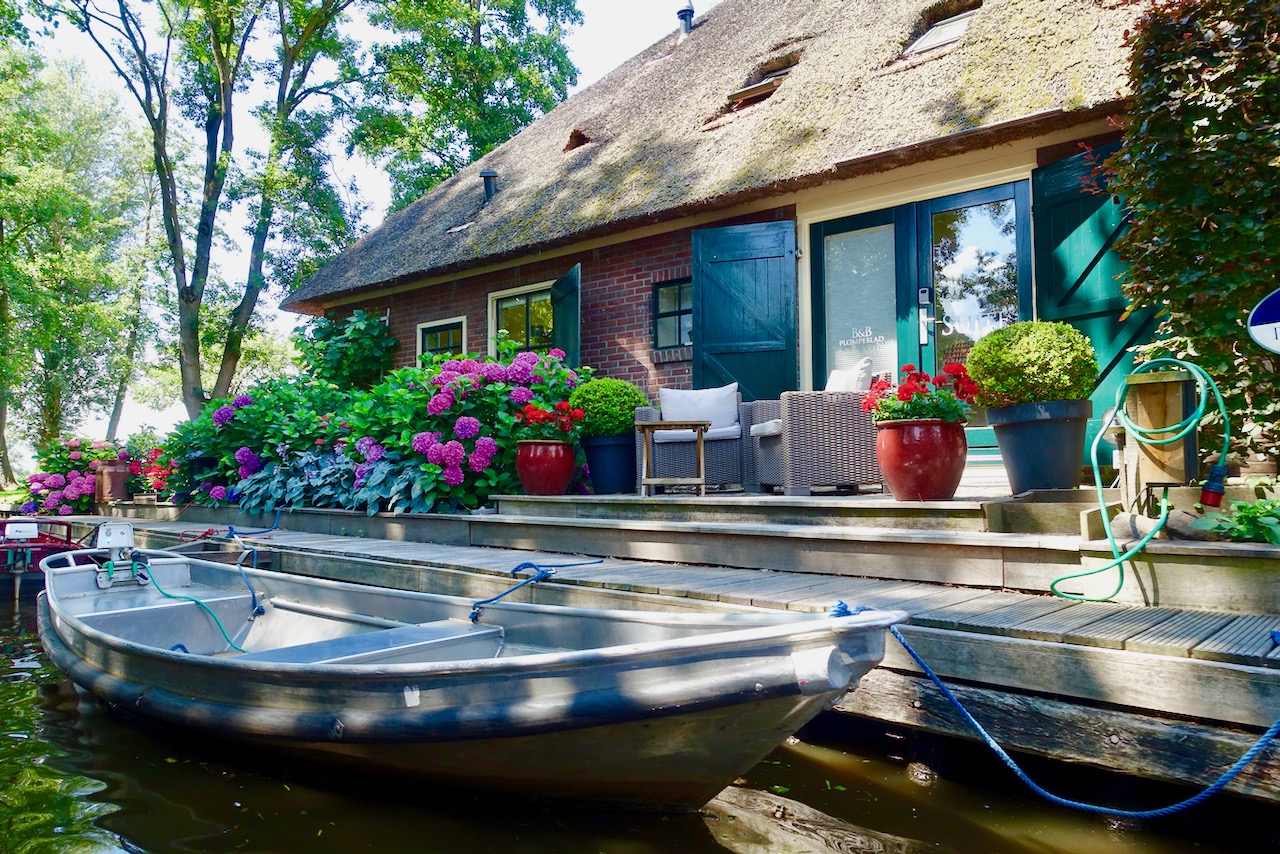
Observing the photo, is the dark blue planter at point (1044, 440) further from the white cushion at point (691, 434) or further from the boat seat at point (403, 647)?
the boat seat at point (403, 647)

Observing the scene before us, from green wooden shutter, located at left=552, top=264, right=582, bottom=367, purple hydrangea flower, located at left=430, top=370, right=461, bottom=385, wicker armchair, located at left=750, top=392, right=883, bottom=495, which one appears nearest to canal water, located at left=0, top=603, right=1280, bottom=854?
wicker armchair, located at left=750, top=392, right=883, bottom=495

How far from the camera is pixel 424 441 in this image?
6.23m

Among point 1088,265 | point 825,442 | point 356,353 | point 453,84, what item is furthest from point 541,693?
point 453,84

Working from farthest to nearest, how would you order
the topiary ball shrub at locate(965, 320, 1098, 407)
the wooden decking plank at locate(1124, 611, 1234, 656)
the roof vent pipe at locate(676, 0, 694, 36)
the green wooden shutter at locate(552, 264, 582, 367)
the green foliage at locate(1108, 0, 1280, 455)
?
the roof vent pipe at locate(676, 0, 694, 36) → the green wooden shutter at locate(552, 264, 582, 367) → the topiary ball shrub at locate(965, 320, 1098, 407) → the green foliage at locate(1108, 0, 1280, 455) → the wooden decking plank at locate(1124, 611, 1234, 656)

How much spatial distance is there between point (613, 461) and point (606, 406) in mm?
419

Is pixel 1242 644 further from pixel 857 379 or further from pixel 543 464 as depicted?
pixel 543 464

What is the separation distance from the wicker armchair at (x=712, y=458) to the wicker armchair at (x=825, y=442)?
739 mm

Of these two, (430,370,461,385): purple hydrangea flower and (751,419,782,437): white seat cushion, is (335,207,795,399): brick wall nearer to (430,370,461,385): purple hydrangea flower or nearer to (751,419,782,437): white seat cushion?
(751,419,782,437): white seat cushion

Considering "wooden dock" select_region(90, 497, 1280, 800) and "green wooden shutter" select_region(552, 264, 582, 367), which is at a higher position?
"green wooden shutter" select_region(552, 264, 582, 367)

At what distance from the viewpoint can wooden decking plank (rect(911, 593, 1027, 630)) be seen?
8.55 ft

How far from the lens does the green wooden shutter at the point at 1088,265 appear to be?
524 centimetres

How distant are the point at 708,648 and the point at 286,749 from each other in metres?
1.51

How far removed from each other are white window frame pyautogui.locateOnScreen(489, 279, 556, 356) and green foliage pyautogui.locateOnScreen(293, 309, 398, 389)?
1784 mm

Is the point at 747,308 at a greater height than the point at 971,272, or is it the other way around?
the point at 971,272
